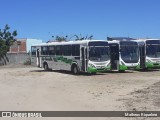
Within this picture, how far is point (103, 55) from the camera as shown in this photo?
107 feet

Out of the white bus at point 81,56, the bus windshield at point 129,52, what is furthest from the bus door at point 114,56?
the white bus at point 81,56

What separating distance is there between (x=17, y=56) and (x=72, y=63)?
29.0 m

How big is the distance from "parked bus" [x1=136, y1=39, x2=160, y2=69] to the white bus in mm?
4290

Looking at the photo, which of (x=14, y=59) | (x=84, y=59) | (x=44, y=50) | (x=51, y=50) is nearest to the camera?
(x=84, y=59)

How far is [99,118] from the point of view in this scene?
11977 millimetres

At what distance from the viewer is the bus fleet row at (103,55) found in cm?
3225

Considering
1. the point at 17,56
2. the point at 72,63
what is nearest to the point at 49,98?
the point at 72,63

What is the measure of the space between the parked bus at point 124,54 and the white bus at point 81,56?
1693mm

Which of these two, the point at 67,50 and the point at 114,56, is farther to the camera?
the point at 67,50

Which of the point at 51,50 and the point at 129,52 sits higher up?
the point at 51,50

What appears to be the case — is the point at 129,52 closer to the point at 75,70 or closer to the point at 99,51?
the point at 99,51

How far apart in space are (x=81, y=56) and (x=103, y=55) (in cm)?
166

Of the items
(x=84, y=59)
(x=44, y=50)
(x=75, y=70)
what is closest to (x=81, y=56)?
(x=84, y=59)

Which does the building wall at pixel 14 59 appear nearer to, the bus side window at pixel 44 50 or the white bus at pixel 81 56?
the bus side window at pixel 44 50
